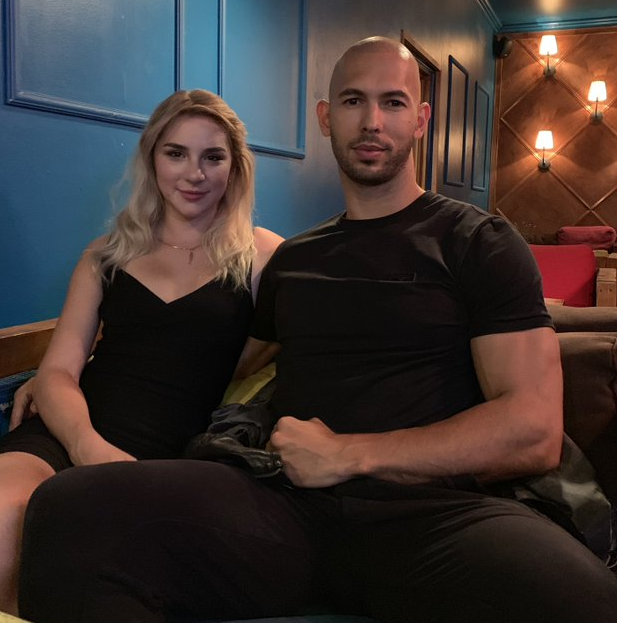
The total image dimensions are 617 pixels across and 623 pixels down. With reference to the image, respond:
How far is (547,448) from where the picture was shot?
1.16 meters

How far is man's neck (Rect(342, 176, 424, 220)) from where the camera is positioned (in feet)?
4.72

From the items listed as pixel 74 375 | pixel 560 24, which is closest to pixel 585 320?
pixel 74 375

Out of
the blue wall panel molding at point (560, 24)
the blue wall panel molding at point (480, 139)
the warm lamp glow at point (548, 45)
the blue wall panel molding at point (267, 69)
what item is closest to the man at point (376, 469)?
the blue wall panel molding at point (267, 69)

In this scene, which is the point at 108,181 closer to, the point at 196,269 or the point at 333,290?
the point at 196,269

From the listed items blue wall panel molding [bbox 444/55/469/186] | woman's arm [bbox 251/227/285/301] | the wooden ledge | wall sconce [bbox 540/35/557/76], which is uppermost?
wall sconce [bbox 540/35/557/76]

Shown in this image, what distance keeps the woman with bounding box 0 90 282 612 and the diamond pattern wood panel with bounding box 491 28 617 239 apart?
566 centimetres

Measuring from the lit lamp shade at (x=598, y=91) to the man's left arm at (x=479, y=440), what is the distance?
629 cm

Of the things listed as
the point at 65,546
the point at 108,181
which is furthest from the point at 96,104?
the point at 65,546

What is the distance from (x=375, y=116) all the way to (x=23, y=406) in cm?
91

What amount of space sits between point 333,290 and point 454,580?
58cm

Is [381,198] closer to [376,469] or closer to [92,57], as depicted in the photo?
[376,469]

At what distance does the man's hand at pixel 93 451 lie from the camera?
1.34 metres

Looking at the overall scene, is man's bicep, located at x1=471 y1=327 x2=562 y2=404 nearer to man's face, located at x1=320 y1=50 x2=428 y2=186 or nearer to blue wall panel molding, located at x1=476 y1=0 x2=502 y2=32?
man's face, located at x1=320 y1=50 x2=428 y2=186

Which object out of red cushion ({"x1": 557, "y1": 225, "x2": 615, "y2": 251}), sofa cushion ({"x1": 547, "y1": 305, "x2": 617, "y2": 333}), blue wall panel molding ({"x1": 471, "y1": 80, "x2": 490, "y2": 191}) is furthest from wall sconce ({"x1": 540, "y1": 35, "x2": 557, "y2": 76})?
sofa cushion ({"x1": 547, "y1": 305, "x2": 617, "y2": 333})
